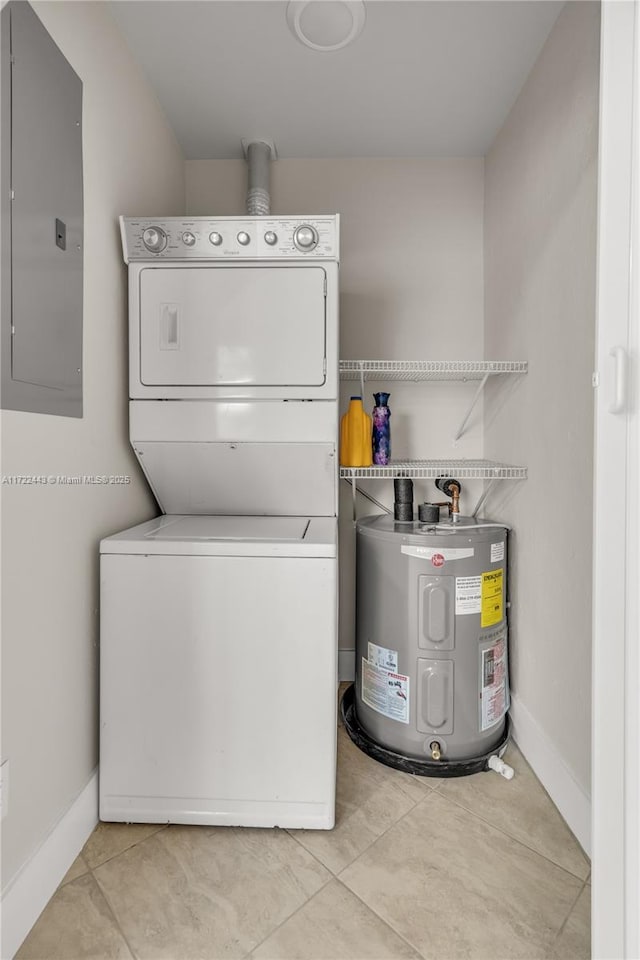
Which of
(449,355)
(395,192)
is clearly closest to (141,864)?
(449,355)

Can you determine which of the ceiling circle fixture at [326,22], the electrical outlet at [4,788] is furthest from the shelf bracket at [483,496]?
the electrical outlet at [4,788]

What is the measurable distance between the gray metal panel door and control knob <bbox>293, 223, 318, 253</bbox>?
0.67m

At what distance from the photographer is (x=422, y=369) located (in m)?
2.00

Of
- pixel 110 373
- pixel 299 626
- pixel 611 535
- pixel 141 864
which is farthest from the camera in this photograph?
pixel 110 373

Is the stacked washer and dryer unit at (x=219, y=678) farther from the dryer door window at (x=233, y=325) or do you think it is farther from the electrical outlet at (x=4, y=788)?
the dryer door window at (x=233, y=325)

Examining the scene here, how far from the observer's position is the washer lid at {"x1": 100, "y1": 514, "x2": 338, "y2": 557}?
1.40 metres

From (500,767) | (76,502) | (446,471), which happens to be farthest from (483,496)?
(76,502)

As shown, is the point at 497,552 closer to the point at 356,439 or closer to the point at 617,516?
the point at 356,439

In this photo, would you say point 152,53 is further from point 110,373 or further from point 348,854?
point 348,854

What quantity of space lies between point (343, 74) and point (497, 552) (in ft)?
6.38

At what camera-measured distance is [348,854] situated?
4.37ft

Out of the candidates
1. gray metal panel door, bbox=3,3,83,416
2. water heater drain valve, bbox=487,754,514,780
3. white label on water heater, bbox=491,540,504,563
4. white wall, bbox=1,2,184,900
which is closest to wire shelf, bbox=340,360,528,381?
white label on water heater, bbox=491,540,504,563

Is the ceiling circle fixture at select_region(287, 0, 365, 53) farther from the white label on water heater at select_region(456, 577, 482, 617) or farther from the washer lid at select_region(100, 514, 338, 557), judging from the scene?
the white label on water heater at select_region(456, 577, 482, 617)

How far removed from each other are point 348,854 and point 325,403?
1.39 m
